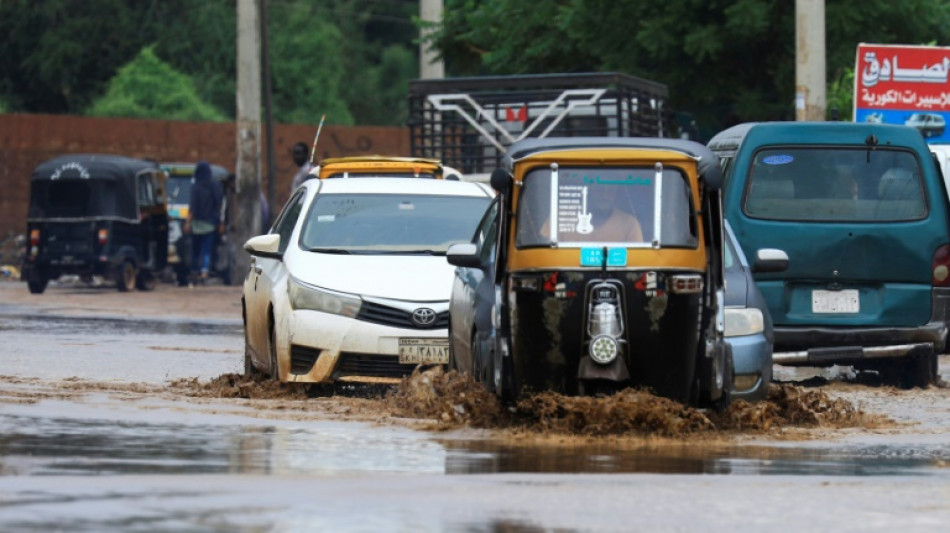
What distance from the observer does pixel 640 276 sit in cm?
1114

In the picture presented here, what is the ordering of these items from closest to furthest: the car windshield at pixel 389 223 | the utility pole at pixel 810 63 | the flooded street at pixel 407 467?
the flooded street at pixel 407 467, the car windshield at pixel 389 223, the utility pole at pixel 810 63

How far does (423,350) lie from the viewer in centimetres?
1401

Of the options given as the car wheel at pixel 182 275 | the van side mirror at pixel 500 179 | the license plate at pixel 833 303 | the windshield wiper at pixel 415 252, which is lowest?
the car wheel at pixel 182 275

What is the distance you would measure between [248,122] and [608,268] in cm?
2447

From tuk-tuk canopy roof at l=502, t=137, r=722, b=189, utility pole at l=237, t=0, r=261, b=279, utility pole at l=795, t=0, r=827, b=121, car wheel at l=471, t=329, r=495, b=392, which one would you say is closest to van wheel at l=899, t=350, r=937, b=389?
car wheel at l=471, t=329, r=495, b=392

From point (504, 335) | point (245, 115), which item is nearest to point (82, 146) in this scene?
point (245, 115)

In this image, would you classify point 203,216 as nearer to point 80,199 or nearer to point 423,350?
point 80,199

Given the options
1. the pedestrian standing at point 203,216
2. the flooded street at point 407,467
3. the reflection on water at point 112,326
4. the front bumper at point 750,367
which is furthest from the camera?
the pedestrian standing at point 203,216

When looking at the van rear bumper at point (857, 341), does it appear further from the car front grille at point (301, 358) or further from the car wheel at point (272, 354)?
the car wheel at point (272, 354)

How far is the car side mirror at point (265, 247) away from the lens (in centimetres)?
1456

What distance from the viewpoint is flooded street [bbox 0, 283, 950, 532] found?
7941 mm

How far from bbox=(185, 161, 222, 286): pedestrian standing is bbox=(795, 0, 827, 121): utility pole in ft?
42.5

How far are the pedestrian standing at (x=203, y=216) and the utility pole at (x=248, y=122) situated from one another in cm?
40

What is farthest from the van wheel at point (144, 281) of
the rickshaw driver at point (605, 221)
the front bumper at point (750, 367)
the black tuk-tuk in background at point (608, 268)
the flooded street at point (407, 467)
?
the rickshaw driver at point (605, 221)
